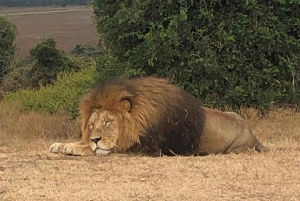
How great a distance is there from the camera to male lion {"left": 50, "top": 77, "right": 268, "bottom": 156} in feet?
22.1

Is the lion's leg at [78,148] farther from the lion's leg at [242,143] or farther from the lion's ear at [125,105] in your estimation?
the lion's leg at [242,143]

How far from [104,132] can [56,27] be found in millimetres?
55352

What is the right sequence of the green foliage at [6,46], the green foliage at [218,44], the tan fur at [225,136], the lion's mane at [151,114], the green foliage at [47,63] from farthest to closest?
the green foliage at [6,46] → the green foliage at [47,63] → the green foliage at [218,44] → the tan fur at [225,136] → the lion's mane at [151,114]

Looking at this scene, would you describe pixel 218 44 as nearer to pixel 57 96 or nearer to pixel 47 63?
pixel 57 96

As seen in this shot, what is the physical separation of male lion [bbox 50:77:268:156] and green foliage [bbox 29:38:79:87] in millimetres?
16353

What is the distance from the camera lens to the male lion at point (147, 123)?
22.1 ft

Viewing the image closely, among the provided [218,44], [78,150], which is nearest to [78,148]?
[78,150]

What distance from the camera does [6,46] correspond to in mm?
27578

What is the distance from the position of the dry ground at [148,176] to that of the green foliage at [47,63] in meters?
16.2

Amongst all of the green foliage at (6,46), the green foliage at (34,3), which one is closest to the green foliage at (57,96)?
the green foliage at (6,46)

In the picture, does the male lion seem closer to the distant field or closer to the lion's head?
the lion's head

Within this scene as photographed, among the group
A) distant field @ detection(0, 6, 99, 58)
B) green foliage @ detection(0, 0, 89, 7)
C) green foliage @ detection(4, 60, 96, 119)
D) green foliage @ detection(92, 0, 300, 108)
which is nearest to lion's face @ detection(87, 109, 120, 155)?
green foliage @ detection(92, 0, 300, 108)

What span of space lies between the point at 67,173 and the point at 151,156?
1259 millimetres

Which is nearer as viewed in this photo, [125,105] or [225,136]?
[125,105]
